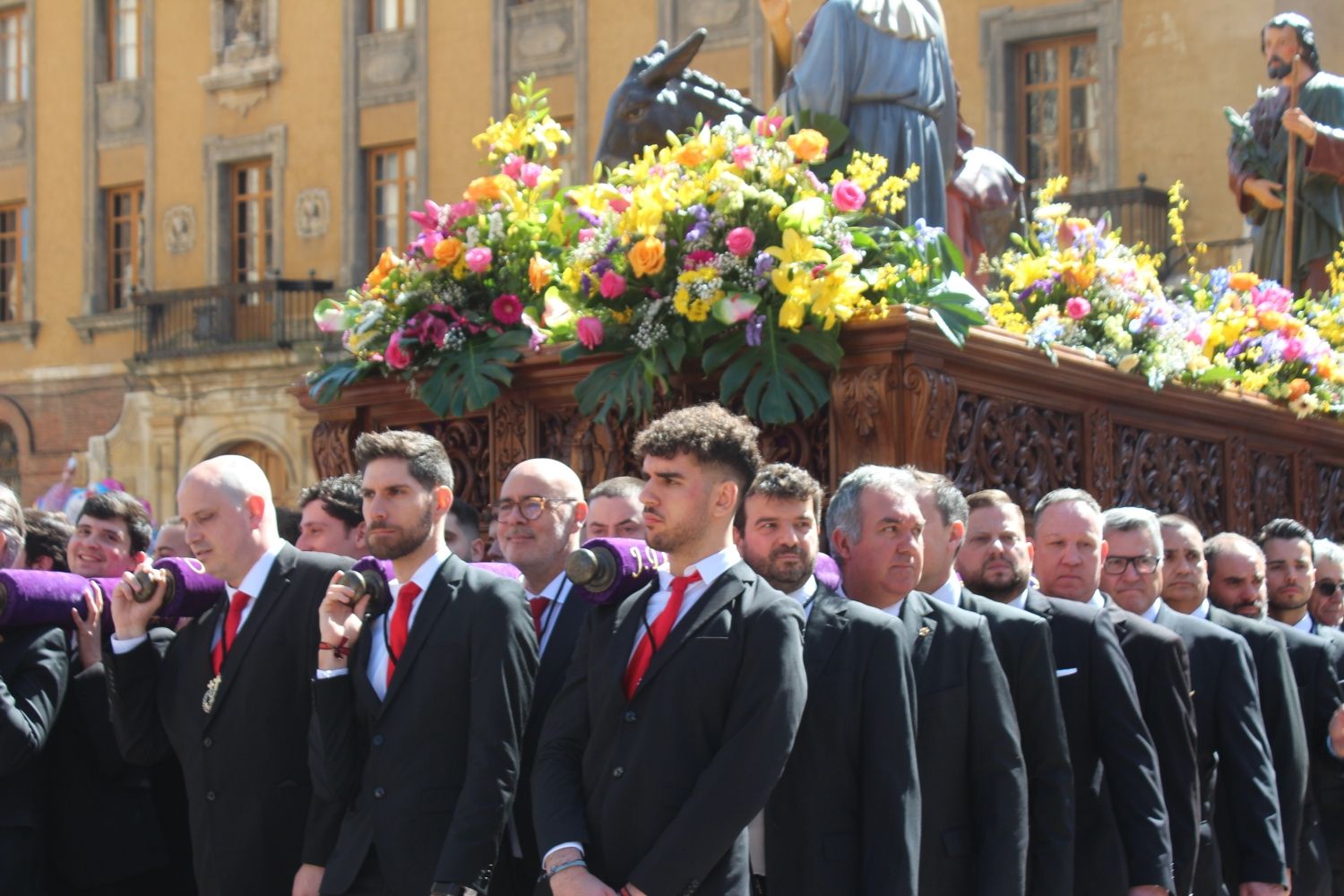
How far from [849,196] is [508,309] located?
1.29 m

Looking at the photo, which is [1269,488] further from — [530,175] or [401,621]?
[401,621]

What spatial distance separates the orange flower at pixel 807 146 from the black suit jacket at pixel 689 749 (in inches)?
93.4

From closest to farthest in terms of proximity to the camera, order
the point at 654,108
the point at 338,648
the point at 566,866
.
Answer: the point at 566,866 < the point at 338,648 < the point at 654,108

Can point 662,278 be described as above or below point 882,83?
below

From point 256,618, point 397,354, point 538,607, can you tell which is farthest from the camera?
point 397,354

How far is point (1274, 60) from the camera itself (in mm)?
11023

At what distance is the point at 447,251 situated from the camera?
6.95 metres

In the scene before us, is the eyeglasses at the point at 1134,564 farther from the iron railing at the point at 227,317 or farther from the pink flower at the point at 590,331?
the iron railing at the point at 227,317

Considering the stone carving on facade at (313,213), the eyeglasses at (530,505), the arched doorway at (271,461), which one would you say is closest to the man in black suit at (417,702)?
the eyeglasses at (530,505)

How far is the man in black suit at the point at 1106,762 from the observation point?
522 cm

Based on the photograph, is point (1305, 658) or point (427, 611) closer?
point (427, 611)

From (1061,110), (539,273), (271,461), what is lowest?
(271,461)

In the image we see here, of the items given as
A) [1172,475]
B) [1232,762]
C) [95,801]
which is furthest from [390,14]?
[1232,762]

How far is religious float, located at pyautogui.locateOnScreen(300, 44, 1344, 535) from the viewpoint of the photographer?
20.5 ft
